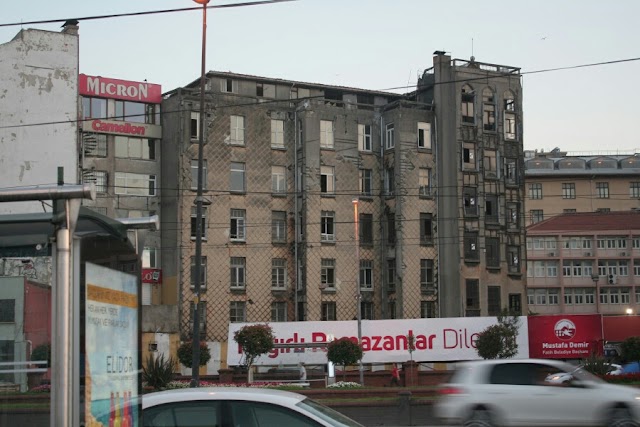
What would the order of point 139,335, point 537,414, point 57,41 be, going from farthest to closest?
1. point 57,41
2. point 537,414
3. point 139,335

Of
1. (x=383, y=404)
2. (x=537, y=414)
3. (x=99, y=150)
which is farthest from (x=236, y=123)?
(x=537, y=414)

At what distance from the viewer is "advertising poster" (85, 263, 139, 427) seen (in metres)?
6.48

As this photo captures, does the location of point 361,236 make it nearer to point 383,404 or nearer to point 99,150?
point 99,150

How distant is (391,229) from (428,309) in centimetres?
564

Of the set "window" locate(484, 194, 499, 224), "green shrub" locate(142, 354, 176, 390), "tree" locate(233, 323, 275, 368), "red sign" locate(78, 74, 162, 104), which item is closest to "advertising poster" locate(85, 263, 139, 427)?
"green shrub" locate(142, 354, 176, 390)

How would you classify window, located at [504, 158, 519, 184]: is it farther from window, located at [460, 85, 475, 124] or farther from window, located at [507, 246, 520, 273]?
window, located at [507, 246, 520, 273]

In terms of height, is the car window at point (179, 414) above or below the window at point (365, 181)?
below

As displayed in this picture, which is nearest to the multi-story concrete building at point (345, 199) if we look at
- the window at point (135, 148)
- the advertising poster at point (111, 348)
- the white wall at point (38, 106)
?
the window at point (135, 148)

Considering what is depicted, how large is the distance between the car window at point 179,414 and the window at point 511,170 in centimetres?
5417

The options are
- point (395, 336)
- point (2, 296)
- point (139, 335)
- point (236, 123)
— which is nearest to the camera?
point (2, 296)

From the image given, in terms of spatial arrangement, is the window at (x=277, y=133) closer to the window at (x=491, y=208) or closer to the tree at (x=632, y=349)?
the window at (x=491, y=208)

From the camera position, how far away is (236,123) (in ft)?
188

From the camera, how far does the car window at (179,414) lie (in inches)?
341

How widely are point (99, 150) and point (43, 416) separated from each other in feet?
165
